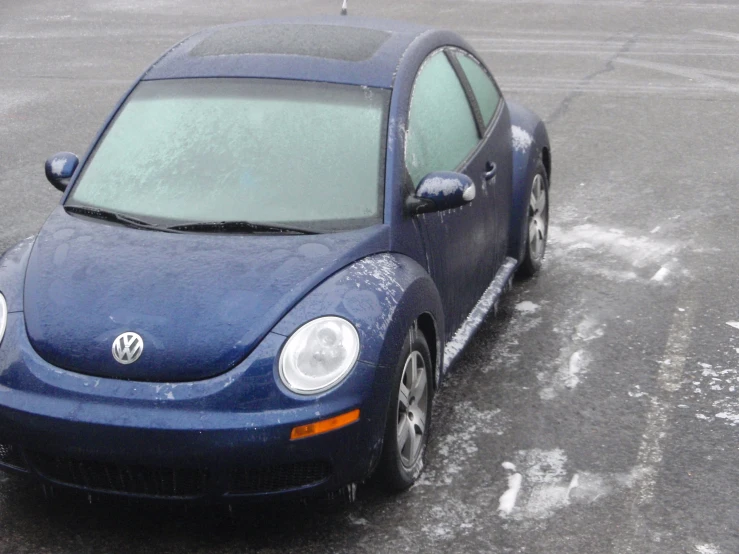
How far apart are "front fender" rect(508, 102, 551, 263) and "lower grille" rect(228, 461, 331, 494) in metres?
2.69

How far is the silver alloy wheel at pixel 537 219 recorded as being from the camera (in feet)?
22.9

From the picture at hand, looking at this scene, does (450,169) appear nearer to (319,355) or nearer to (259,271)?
(259,271)

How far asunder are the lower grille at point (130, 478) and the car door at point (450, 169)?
147cm

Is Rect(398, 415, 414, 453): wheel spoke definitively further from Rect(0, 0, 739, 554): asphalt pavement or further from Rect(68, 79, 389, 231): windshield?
Rect(68, 79, 389, 231): windshield

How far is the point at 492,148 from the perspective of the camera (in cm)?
604

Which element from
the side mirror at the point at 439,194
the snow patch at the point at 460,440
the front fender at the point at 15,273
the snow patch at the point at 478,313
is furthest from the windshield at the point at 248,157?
the snow patch at the point at 460,440

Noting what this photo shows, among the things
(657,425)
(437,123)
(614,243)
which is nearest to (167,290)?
(437,123)

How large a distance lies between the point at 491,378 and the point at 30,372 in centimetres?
241

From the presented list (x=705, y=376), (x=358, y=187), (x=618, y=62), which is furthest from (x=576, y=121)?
(x=358, y=187)

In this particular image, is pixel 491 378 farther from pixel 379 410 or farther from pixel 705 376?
pixel 379 410

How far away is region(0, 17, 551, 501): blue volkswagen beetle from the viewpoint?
3980 mm

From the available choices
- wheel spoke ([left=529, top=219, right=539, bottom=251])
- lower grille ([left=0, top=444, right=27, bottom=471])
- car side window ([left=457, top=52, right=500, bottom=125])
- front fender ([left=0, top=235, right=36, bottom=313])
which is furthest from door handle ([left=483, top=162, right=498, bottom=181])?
lower grille ([left=0, top=444, right=27, bottom=471])

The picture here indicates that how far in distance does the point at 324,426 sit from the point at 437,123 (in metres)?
1.92

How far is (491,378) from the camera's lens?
19.0 feet
